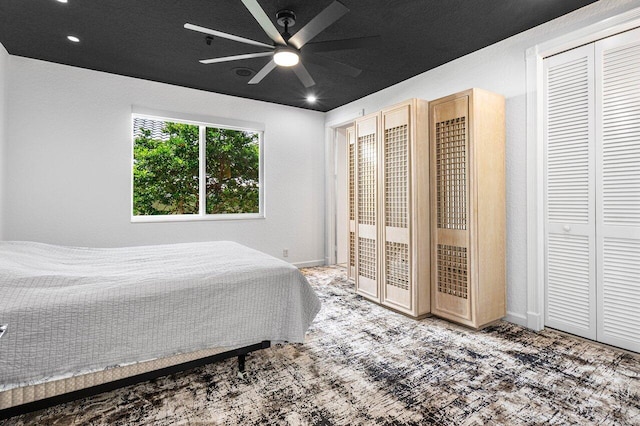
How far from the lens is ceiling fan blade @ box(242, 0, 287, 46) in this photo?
1899 millimetres

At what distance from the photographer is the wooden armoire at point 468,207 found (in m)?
2.86

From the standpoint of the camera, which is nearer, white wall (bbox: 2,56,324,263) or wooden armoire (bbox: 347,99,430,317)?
wooden armoire (bbox: 347,99,430,317)

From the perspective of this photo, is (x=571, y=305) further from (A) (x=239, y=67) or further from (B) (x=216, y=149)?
(B) (x=216, y=149)

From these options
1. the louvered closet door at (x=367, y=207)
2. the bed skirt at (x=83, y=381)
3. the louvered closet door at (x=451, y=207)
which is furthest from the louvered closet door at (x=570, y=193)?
the bed skirt at (x=83, y=381)

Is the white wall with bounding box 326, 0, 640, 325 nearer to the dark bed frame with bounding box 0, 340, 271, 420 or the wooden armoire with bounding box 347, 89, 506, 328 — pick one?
the wooden armoire with bounding box 347, 89, 506, 328

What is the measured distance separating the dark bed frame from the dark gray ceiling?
2.52 m

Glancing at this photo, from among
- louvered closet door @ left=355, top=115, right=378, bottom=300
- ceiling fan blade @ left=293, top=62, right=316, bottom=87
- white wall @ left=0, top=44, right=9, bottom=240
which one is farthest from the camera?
louvered closet door @ left=355, top=115, right=378, bottom=300

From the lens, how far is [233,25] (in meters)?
2.79

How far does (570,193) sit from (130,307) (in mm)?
3362

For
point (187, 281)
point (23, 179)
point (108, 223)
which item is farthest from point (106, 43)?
point (187, 281)

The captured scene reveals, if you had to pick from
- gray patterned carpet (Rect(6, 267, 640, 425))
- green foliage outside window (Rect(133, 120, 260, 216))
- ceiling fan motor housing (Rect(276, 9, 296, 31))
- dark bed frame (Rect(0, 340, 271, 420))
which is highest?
ceiling fan motor housing (Rect(276, 9, 296, 31))

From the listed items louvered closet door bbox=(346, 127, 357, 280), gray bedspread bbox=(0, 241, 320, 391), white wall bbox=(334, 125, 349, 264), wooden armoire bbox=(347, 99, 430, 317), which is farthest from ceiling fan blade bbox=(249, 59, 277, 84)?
white wall bbox=(334, 125, 349, 264)

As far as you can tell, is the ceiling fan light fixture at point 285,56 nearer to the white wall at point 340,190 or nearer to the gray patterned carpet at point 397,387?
the gray patterned carpet at point 397,387

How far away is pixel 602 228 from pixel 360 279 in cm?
231
